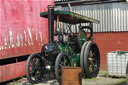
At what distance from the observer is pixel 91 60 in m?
10.6

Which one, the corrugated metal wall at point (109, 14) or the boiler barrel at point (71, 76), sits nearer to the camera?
the boiler barrel at point (71, 76)

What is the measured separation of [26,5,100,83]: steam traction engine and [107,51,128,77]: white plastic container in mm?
683

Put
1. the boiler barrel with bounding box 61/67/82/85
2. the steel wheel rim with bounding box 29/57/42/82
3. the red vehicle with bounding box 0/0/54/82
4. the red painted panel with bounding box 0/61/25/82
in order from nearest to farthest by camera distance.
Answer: the boiler barrel with bounding box 61/67/82/85 < the steel wheel rim with bounding box 29/57/42/82 < the red painted panel with bounding box 0/61/25/82 < the red vehicle with bounding box 0/0/54/82

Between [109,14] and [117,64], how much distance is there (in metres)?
3.45

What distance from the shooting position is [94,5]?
13391mm

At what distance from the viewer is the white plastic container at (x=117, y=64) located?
1025cm

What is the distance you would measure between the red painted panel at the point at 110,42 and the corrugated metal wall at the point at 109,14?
235 millimetres

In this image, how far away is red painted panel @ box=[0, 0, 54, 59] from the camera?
9664mm

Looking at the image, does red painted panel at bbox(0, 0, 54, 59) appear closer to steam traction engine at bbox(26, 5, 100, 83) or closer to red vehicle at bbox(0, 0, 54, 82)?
red vehicle at bbox(0, 0, 54, 82)

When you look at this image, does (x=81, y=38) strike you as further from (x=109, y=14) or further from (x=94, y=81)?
(x=109, y=14)

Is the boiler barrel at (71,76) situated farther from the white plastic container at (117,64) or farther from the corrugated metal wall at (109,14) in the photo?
the corrugated metal wall at (109,14)

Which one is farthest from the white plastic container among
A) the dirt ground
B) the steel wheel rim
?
the steel wheel rim

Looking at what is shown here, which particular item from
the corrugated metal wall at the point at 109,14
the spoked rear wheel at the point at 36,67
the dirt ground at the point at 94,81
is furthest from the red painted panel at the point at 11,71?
the corrugated metal wall at the point at 109,14

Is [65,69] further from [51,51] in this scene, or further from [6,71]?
[6,71]
